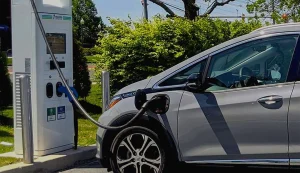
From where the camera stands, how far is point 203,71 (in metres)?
5.39

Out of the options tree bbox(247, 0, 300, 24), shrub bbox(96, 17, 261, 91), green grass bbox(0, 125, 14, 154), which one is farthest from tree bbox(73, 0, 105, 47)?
green grass bbox(0, 125, 14, 154)

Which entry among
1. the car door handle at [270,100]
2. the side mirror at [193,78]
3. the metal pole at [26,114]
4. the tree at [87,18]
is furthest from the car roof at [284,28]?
the tree at [87,18]

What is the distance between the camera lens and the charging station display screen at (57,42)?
22.9ft

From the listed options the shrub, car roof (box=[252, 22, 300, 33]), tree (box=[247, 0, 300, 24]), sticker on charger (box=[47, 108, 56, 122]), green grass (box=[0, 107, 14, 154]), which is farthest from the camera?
tree (box=[247, 0, 300, 24])

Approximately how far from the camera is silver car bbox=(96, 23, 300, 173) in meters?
4.91

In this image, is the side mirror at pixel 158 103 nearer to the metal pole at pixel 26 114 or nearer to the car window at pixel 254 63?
the car window at pixel 254 63

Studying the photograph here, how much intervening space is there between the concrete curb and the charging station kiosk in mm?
228

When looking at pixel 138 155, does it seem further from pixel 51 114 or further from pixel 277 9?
pixel 277 9

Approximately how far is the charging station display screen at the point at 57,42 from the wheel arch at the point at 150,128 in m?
1.79

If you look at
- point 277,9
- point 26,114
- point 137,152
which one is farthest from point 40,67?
point 277,9

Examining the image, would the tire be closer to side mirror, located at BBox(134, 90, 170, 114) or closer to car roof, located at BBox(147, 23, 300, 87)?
side mirror, located at BBox(134, 90, 170, 114)

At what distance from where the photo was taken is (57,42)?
23.2ft

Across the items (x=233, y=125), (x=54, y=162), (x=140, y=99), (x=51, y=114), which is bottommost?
(x=54, y=162)

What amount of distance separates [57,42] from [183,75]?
2329mm
